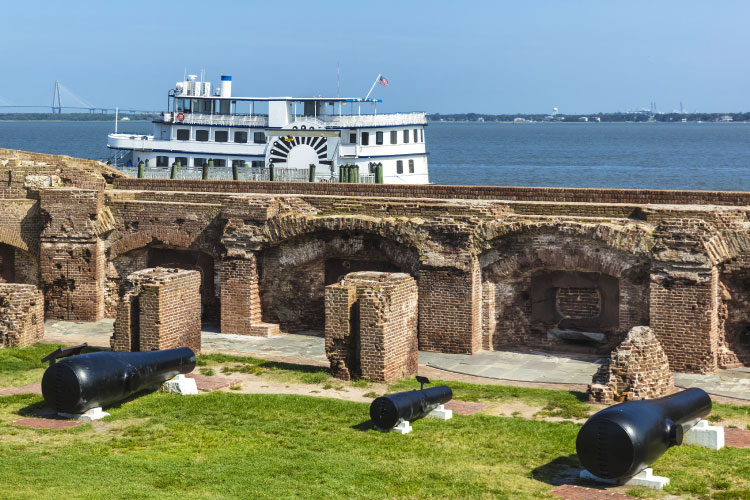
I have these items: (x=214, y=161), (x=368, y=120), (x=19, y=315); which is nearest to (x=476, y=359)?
(x=19, y=315)

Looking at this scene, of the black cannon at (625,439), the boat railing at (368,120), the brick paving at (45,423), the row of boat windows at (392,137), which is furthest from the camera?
the row of boat windows at (392,137)

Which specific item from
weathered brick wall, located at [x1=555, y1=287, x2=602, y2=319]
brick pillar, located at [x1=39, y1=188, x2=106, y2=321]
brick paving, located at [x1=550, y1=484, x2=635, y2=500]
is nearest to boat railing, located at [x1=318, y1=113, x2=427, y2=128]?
brick pillar, located at [x1=39, y1=188, x2=106, y2=321]

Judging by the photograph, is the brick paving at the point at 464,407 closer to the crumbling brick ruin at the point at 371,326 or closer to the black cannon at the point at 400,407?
the black cannon at the point at 400,407

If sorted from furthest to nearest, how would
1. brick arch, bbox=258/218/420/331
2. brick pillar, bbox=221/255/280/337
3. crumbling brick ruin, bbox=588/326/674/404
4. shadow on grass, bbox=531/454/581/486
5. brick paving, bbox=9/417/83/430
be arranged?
brick pillar, bbox=221/255/280/337 < brick arch, bbox=258/218/420/331 < crumbling brick ruin, bbox=588/326/674/404 < brick paving, bbox=9/417/83/430 < shadow on grass, bbox=531/454/581/486

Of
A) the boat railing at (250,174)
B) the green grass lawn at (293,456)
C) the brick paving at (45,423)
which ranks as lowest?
the green grass lawn at (293,456)

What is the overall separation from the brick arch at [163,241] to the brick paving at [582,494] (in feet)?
39.4

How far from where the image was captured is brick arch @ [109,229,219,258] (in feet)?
73.6

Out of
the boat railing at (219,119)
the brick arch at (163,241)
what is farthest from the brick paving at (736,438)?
Answer: the boat railing at (219,119)

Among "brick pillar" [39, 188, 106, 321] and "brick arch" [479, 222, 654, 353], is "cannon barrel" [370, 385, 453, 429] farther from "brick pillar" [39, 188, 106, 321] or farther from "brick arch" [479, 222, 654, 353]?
"brick pillar" [39, 188, 106, 321]

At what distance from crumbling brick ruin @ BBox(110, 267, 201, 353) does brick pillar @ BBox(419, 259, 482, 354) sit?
4.12 metres

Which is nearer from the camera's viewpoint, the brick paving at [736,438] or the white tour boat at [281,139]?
the brick paving at [736,438]

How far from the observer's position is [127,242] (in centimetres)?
2308

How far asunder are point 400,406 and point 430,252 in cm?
619

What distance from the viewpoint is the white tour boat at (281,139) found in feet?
130
